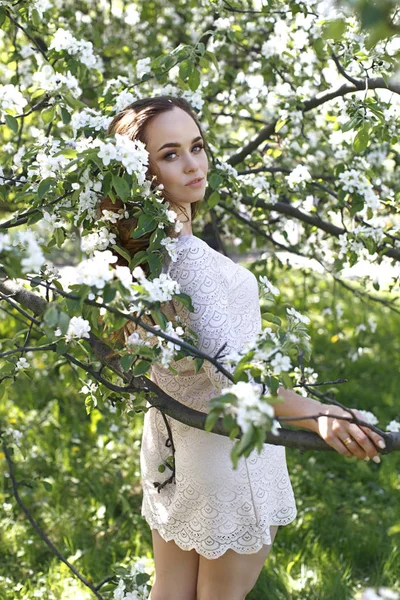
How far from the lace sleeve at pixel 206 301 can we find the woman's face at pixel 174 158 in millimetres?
178

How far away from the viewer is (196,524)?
2.02 m

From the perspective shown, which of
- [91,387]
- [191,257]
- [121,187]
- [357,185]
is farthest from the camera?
[357,185]

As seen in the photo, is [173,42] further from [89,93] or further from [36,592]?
[36,592]

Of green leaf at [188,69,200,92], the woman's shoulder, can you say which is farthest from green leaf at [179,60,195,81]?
the woman's shoulder

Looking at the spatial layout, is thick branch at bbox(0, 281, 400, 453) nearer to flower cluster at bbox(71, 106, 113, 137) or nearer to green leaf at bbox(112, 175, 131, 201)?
green leaf at bbox(112, 175, 131, 201)

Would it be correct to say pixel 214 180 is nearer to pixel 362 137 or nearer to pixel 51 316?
pixel 362 137

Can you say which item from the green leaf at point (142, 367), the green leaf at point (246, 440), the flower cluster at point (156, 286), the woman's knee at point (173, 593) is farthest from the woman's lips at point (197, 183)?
the woman's knee at point (173, 593)

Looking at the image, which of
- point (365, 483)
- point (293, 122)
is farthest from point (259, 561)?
point (365, 483)

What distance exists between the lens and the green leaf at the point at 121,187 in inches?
65.1

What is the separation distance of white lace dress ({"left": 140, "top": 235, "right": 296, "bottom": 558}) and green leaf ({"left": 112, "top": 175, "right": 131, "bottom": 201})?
28 centimetres

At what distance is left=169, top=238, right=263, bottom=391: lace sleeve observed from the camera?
175 centimetres

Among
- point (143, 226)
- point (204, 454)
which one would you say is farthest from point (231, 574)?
point (143, 226)

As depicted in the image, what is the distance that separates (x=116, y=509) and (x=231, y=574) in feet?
5.71

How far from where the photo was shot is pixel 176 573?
2148 millimetres
